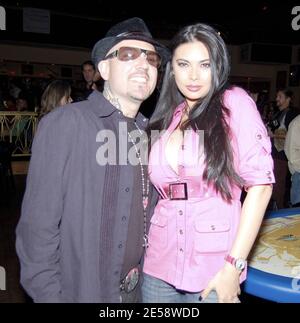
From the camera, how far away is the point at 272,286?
6.54ft

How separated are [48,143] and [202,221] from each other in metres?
0.66

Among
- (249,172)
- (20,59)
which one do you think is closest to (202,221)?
(249,172)

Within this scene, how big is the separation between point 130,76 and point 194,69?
26 centimetres

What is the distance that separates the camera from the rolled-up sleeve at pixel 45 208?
1.39 meters

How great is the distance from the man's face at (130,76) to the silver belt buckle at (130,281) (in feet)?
2.38

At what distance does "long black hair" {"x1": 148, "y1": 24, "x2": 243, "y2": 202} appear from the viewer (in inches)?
58.7

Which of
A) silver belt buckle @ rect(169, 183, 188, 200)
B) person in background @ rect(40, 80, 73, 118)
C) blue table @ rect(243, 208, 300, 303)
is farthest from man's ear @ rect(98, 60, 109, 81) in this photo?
person in background @ rect(40, 80, 73, 118)

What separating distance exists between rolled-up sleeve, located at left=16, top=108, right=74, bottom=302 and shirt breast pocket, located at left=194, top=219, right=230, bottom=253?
548 mm

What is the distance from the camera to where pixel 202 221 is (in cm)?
154

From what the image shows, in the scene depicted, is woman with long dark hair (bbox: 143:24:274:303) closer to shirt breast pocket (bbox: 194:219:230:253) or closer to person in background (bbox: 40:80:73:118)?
shirt breast pocket (bbox: 194:219:230:253)

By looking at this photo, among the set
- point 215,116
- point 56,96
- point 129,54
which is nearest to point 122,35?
point 129,54

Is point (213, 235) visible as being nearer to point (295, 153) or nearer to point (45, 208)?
point (45, 208)

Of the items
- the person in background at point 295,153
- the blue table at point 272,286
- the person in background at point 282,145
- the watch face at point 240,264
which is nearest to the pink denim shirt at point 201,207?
the watch face at point 240,264

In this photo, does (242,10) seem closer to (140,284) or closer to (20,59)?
(20,59)
